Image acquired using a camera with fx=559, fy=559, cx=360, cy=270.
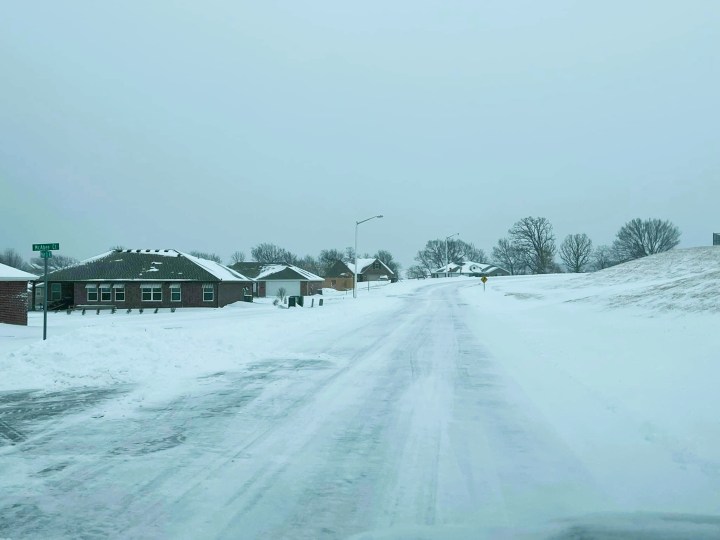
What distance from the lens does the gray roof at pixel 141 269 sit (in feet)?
162

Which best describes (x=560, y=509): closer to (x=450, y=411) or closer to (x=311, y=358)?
(x=450, y=411)

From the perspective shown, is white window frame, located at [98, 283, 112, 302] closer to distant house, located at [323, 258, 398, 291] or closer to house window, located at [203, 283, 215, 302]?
house window, located at [203, 283, 215, 302]

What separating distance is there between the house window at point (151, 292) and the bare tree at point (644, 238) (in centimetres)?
9810

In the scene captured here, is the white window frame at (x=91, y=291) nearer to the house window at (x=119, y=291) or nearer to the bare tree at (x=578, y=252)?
the house window at (x=119, y=291)

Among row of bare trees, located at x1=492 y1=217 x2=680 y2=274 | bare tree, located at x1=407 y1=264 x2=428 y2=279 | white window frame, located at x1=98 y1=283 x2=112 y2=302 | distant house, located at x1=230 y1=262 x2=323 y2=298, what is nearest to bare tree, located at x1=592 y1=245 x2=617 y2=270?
row of bare trees, located at x1=492 y1=217 x2=680 y2=274

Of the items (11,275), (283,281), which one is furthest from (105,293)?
(283,281)

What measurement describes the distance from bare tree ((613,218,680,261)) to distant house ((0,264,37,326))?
372ft

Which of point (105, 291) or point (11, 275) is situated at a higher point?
point (11, 275)

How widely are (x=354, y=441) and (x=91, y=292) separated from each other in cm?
4873

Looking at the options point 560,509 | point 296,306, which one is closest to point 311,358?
point 560,509

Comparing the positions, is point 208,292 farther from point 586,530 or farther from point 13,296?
point 586,530

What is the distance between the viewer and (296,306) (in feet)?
143

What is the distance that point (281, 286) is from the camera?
75562mm

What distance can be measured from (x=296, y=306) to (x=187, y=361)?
3147cm
